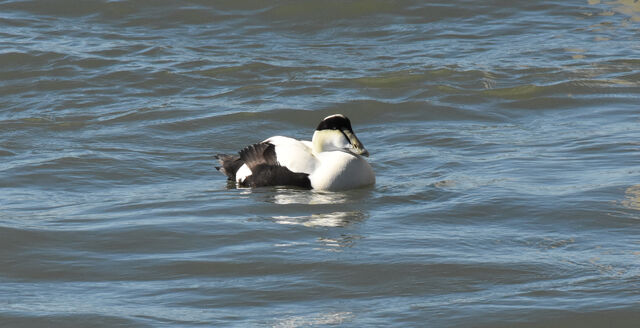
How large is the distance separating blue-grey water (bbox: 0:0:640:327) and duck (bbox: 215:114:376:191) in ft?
0.48

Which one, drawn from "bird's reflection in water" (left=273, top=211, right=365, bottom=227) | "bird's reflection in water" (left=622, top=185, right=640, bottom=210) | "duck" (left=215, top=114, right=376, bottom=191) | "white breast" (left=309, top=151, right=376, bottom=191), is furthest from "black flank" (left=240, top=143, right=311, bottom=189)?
"bird's reflection in water" (left=622, top=185, right=640, bottom=210)

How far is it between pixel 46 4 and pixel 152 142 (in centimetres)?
884

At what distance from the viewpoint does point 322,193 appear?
8.48m

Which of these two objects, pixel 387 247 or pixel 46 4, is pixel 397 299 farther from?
pixel 46 4

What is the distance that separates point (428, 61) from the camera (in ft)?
47.7

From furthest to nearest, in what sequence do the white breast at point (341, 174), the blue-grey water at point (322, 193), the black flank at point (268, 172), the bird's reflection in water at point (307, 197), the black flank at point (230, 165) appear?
1. the black flank at point (230, 165)
2. the black flank at point (268, 172)
3. the white breast at point (341, 174)
4. the bird's reflection in water at point (307, 197)
5. the blue-grey water at point (322, 193)

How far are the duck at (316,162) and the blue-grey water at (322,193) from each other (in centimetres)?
15

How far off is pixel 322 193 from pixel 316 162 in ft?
1.14

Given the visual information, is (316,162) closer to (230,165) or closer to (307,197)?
(307,197)

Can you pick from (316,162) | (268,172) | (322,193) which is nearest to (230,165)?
(268,172)

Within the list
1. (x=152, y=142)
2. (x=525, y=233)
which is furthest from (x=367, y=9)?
(x=525, y=233)

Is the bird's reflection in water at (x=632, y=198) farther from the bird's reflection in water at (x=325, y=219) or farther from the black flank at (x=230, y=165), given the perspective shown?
the black flank at (x=230, y=165)

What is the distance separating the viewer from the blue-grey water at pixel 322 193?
541 centimetres

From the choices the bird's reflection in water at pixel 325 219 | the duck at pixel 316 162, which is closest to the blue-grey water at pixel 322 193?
the bird's reflection in water at pixel 325 219
